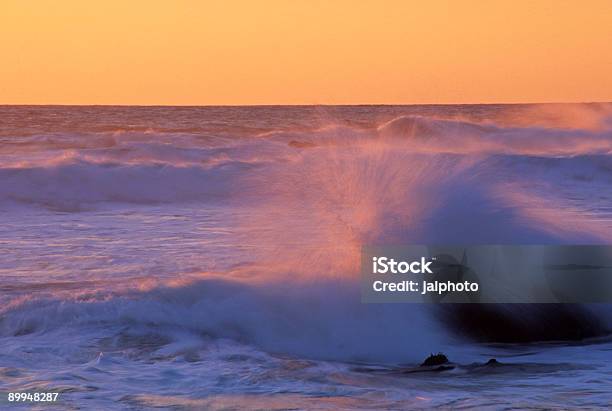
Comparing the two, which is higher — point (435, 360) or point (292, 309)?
point (292, 309)

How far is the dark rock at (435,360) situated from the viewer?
6805 mm

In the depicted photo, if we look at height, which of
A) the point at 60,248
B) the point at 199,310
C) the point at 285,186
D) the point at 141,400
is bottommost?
the point at 141,400

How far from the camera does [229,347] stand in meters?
7.34

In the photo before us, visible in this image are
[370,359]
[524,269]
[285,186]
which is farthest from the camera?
[285,186]

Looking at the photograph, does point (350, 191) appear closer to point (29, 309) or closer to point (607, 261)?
point (607, 261)

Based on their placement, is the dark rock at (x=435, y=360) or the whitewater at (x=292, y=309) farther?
the dark rock at (x=435, y=360)

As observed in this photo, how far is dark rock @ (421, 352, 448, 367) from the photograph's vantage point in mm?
6805

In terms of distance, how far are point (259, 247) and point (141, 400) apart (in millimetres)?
6518

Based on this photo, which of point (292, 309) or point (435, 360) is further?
point (292, 309)

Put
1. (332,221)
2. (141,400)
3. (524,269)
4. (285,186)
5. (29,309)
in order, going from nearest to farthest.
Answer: (141,400) < (29,309) < (524,269) < (332,221) < (285,186)

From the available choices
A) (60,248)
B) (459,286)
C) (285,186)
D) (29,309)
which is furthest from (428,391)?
(285,186)

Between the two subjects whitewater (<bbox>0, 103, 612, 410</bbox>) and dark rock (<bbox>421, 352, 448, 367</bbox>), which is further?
dark rock (<bbox>421, 352, 448, 367</bbox>)

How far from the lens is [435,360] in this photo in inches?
269

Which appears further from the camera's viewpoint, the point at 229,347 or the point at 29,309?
the point at 29,309
